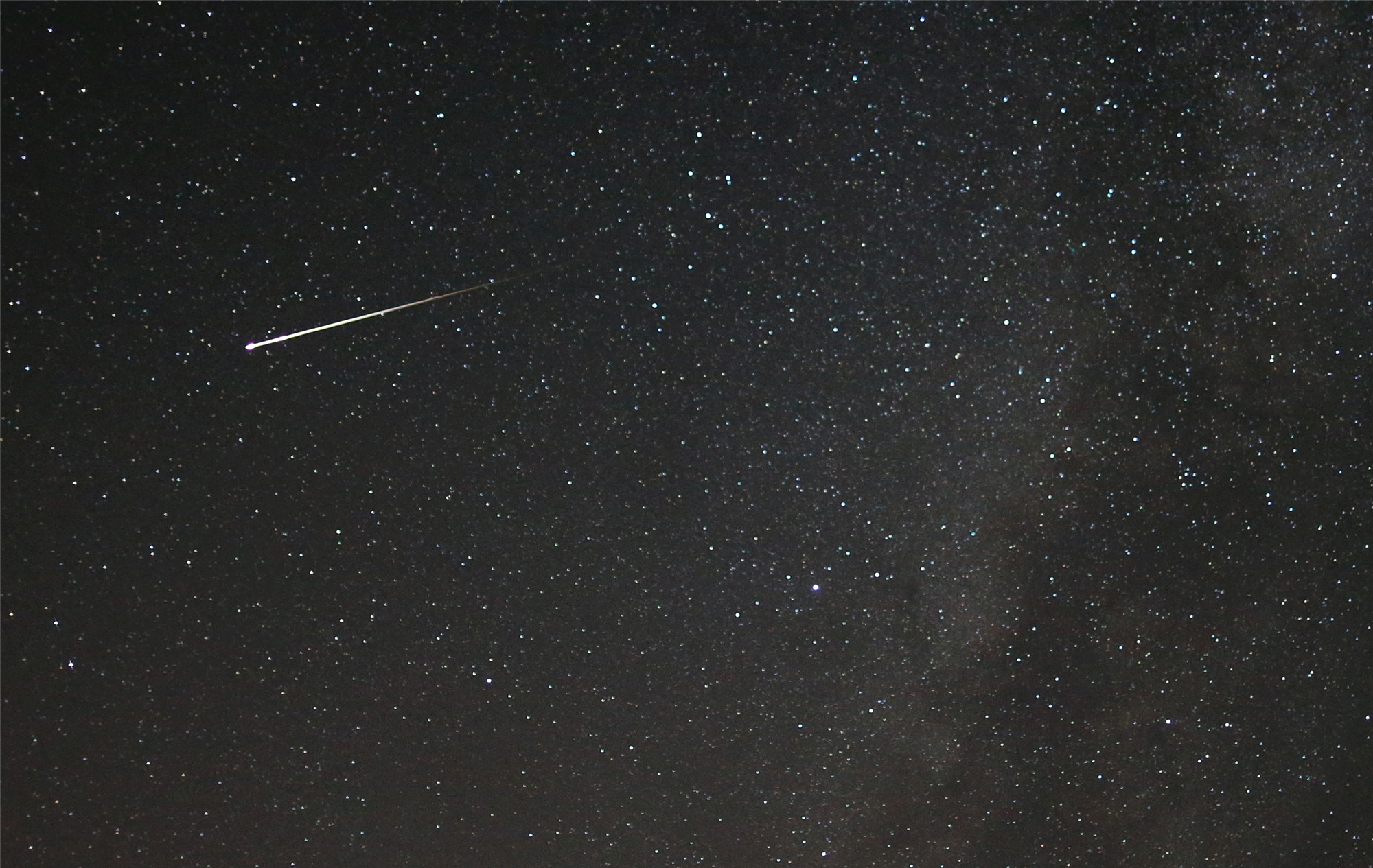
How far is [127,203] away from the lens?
0.53 m

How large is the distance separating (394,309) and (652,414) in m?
0.19

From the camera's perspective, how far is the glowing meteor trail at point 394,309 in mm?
559

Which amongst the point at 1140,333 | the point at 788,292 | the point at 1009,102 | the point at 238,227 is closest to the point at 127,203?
the point at 238,227

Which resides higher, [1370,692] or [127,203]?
[127,203]

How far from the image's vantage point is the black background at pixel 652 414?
543mm

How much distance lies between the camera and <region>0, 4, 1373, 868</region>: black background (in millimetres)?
543

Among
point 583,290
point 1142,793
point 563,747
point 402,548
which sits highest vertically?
point 583,290

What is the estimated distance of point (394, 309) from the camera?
0.57 m

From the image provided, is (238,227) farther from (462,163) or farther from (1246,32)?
(1246,32)

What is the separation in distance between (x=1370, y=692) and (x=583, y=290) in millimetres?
769

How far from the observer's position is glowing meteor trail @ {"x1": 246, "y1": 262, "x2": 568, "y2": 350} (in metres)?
0.56

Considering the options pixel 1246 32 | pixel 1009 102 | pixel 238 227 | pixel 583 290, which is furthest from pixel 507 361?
pixel 1246 32

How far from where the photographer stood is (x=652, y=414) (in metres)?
0.60

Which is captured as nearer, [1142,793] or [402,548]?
[402,548]
